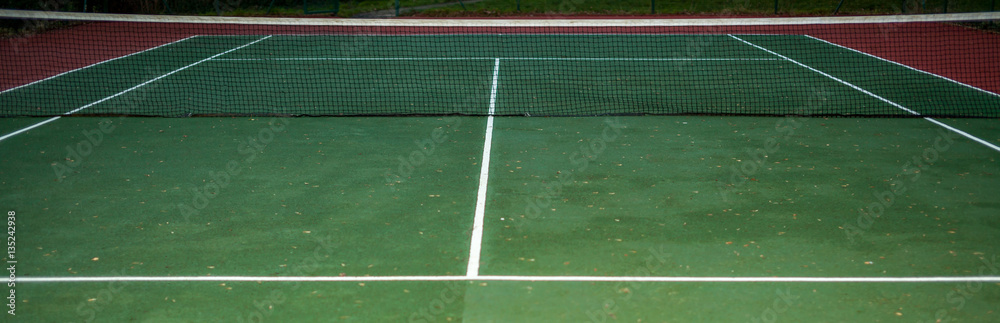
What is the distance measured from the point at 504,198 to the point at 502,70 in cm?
824

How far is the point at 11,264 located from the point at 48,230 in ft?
2.49

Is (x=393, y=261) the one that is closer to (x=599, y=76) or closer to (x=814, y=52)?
(x=599, y=76)

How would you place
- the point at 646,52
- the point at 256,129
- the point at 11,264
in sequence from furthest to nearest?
1. the point at 646,52
2. the point at 256,129
3. the point at 11,264

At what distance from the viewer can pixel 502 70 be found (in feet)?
50.9

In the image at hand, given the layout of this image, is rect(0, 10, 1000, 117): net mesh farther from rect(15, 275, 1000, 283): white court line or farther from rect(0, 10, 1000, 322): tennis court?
rect(15, 275, 1000, 283): white court line

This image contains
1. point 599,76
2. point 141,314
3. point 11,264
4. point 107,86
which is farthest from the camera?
Answer: point 599,76

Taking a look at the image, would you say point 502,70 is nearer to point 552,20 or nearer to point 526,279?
point 552,20

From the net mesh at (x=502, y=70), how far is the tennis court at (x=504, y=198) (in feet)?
0.39

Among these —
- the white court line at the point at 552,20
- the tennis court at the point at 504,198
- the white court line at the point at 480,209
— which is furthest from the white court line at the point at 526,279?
the white court line at the point at 552,20

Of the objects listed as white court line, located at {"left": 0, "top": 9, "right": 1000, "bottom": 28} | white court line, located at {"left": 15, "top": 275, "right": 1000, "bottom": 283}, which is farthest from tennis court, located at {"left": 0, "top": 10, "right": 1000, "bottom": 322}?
white court line, located at {"left": 0, "top": 9, "right": 1000, "bottom": 28}

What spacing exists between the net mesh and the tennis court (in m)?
0.12

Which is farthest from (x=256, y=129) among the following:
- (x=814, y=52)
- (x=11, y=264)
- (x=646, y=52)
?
(x=814, y=52)

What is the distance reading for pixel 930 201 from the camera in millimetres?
7340

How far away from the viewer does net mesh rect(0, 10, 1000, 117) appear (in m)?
11.5
